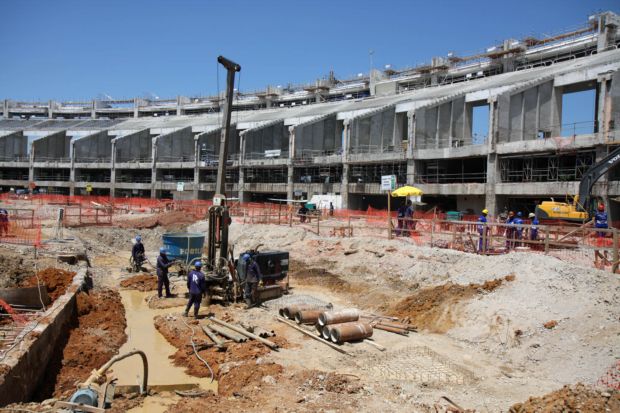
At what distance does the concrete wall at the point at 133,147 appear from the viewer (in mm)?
61312

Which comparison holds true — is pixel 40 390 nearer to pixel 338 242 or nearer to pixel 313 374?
pixel 313 374

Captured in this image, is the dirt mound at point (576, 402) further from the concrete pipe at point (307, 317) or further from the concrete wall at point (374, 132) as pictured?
the concrete wall at point (374, 132)

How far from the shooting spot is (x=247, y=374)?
809 centimetres

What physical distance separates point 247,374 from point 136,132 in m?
59.4

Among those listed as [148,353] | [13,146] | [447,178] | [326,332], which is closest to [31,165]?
[13,146]

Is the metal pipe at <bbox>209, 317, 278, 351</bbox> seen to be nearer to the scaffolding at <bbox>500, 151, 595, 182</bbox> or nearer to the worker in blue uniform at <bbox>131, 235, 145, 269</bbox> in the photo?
the worker in blue uniform at <bbox>131, 235, 145, 269</bbox>

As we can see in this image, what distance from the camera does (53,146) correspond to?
66188 millimetres

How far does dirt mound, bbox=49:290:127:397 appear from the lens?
827cm

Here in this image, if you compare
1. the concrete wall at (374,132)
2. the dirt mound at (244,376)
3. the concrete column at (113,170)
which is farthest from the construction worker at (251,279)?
the concrete column at (113,170)

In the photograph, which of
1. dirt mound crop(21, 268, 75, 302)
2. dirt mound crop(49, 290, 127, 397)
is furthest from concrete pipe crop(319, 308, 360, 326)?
dirt mound crop(21, 268, 75, 302)

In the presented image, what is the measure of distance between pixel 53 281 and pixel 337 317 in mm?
8253

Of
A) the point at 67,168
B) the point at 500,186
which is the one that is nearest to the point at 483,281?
the point at 500,186

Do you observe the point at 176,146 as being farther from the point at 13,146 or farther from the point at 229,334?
the point at 229,334

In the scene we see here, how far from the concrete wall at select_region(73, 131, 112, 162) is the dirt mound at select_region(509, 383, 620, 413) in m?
65.7
